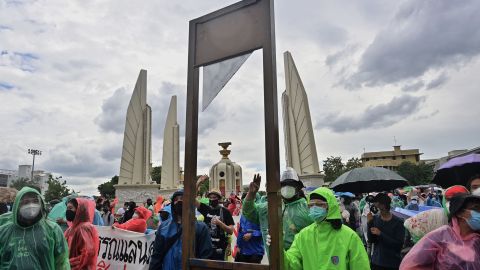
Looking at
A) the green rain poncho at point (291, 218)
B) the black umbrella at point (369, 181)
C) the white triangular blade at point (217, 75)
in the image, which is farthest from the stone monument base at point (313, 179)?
the white triangular blade at point (217, 75)

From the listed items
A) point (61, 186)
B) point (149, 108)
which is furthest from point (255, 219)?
point (61, 186)

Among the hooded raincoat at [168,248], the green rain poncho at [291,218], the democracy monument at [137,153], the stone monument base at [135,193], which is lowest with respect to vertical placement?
the hooded raincoat at [168,248]

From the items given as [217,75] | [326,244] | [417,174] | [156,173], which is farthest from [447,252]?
[156,173]

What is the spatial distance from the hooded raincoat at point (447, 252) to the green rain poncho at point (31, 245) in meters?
3.22

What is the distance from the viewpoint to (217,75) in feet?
9.95

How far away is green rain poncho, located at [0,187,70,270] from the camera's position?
11.8 ft

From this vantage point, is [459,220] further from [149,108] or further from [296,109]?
[149,108]

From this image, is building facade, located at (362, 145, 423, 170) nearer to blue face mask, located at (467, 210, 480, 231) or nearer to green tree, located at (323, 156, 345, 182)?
green tree, located at (323, 156, 345, 182)

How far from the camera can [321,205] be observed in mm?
3303

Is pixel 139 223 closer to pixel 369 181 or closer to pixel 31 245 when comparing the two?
pixel 31 245

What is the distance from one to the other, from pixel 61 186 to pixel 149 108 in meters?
27.2

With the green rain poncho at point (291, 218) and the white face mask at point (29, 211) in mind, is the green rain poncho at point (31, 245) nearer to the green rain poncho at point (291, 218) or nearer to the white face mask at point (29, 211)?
the white face mask at point (29, 211)

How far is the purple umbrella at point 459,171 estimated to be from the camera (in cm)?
467

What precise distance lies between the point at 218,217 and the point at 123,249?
1.96 m
